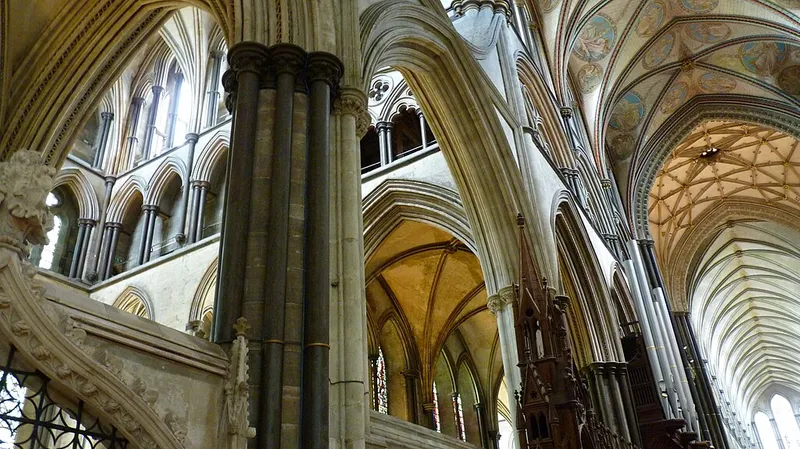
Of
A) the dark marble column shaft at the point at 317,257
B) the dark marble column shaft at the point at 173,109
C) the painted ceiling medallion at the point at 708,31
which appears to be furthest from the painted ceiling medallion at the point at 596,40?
the dark marble column shaft at the point at 317,257

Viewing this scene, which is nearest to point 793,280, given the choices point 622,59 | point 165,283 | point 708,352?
point 708,352

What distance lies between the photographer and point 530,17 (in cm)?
1516

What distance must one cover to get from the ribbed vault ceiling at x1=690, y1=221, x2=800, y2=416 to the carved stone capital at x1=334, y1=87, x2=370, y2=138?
2107 centimetres

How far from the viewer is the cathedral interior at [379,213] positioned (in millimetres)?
3951

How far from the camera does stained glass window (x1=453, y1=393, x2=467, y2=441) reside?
1653cm

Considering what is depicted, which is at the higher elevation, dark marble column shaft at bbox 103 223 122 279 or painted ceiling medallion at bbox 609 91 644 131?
painted ceiling medallion at bbox 609 91 644 131

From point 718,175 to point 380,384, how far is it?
1440 cm

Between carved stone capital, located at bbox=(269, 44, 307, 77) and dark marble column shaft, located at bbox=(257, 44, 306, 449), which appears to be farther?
carved stone capital, located at bbox=(269, 44, 307, 77)

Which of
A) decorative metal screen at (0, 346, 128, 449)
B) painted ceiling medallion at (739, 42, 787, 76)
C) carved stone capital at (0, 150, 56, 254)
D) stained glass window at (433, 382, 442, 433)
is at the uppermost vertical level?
painted ceiling medallion at (739, 42, 787, 76)

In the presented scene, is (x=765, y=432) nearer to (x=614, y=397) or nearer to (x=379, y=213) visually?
(x=614, y=397)

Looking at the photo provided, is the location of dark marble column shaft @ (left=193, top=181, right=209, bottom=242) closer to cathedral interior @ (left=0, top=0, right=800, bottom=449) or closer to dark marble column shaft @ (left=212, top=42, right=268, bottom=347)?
cathedral interior @ (left=0, top=0, right=800, bottom=449)

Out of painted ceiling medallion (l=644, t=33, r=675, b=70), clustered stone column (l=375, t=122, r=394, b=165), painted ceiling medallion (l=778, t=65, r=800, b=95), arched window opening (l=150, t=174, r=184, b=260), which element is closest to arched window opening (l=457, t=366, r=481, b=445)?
clustered stone column (l=375, t=122, r=394, b=165)

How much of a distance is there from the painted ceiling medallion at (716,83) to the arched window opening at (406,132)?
9.47 meters

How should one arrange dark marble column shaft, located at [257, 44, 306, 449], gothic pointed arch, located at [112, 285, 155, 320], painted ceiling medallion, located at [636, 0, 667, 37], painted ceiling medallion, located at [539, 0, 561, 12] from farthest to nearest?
painted ceiling medallion, located at [636, 0, 667, 37] → painted ceiling medallion, located at [539, 0, 561, 12] → gothic pointed arch, located at [112, 285, 155, 320] → dark marble column shaft, located at [257, 44, 306, 449]
